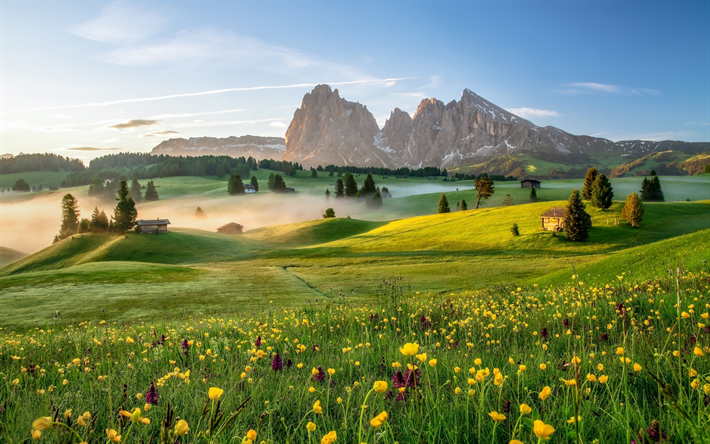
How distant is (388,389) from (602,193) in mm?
86663

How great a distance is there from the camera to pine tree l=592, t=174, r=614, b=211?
75.4 meters

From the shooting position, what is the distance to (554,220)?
2648 inches

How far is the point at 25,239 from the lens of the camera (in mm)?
152625

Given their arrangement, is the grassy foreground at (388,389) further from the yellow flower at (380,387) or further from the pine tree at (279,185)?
the pine tree at (279,185)

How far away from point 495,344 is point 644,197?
13227 centimetres

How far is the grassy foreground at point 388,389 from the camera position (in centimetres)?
275

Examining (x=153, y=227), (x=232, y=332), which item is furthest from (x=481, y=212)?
(x=232, y=332)

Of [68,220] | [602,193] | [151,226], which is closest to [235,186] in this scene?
[68,220]

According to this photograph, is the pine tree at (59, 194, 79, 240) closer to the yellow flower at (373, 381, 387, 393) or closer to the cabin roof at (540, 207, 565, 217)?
the cabin roof at (540, 207, 565, 217)

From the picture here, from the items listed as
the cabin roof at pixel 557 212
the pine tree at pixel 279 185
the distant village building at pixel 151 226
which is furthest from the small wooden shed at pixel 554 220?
the pine tree at pixel 279 185

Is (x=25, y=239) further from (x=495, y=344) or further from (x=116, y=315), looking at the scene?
(x=495, y=344)

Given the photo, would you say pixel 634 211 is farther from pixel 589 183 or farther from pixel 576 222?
pixel 589 183

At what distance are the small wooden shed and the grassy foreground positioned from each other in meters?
63.7

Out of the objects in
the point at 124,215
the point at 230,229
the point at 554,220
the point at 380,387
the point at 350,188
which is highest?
the point at 380,387
